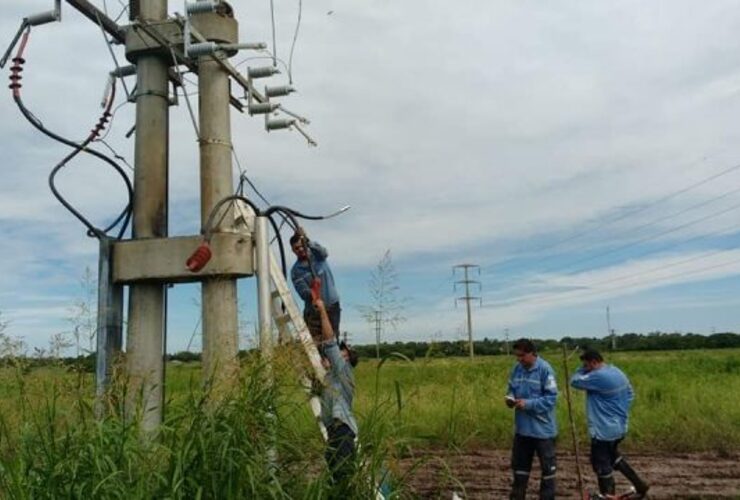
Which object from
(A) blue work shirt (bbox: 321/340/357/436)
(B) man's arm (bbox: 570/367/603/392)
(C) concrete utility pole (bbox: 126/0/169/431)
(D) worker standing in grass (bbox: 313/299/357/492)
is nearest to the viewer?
(D) worker standing in grass (bbox: 313/299/357/492)

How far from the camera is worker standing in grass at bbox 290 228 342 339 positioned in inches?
191

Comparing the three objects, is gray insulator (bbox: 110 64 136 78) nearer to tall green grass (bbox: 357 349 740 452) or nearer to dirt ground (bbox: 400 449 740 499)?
tall green grass (bbox: 357 349 740 452)

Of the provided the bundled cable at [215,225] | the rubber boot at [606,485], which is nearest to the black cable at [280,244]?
the bundled cable at [215,225]

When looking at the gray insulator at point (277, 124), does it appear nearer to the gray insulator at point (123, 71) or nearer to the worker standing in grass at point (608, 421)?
the gray insulator at point (123, 71)

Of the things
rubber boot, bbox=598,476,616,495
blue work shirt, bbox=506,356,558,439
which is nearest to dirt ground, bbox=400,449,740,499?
rubber boot, bbox=598,476,616,495

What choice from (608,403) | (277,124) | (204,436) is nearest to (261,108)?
(277,124)

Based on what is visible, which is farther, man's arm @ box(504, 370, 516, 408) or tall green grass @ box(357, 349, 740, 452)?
man's arm @ box(504, 370, 516, 408)

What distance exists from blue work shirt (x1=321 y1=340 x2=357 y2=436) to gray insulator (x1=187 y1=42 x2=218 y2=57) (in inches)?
80.3

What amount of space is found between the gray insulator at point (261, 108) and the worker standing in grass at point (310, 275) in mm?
1162

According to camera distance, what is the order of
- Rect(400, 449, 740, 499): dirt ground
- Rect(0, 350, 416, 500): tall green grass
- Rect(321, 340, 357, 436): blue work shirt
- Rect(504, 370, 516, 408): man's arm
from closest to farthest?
1. Rect(0, 350, 416, 500): tall green grass
2. Rect(321, 340, 357, 436): blue work shirt
3. Rect(504, 370, 516, 408): man's arm
4. Rect(400, 449, 740, 499): dirt ground

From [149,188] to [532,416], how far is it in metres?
4.31

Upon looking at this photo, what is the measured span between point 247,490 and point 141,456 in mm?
499

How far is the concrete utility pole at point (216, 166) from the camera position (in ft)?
15.3

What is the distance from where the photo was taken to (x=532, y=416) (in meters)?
7.13
